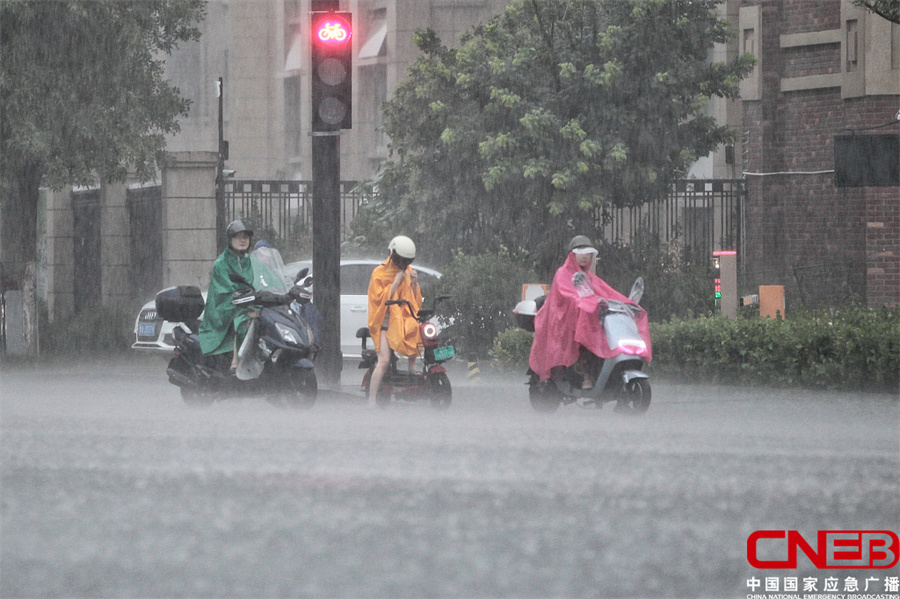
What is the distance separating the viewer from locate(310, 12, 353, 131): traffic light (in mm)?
13328

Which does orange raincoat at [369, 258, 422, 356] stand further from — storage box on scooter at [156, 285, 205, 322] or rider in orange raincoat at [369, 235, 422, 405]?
storage box on scooter at [156, 285, 205, 322]

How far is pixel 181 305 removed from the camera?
1306 centimetres

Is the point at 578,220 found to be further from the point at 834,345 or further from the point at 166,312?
the point at 166,312

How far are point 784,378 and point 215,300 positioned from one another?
5.92 m

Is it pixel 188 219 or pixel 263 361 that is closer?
pixel 263 361

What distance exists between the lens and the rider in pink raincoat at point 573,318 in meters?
11.9

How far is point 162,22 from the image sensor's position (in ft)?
69.2

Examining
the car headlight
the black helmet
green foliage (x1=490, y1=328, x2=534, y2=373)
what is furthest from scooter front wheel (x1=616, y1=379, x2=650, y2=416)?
green foliage (x1=490, y1=328, x2=534, y2=373)

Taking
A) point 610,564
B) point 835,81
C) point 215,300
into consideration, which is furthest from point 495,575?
point 835,81

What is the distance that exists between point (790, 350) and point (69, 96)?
11.2 m

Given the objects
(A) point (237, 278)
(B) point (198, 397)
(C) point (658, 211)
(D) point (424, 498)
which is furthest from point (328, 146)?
(C) point (658, 211)

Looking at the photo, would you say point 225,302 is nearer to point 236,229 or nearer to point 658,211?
point 236,229

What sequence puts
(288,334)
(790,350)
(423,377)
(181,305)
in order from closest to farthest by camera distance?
(288,334) < (423,377) < (181,305) < (790,350)

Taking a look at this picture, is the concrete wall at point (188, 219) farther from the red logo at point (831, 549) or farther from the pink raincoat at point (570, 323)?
the red logo at point (831, 549)
